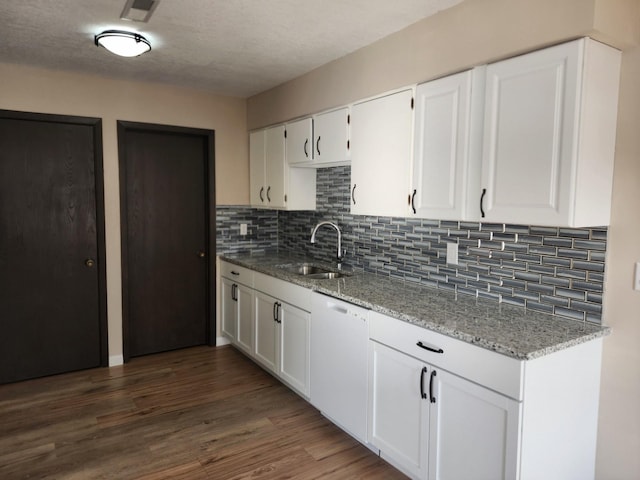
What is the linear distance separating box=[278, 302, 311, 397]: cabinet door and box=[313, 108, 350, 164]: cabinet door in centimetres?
111

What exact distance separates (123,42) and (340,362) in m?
2.32

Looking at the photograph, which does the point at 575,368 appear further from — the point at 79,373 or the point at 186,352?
the point at 79,373

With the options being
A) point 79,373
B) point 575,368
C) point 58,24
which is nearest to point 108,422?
point 79,373

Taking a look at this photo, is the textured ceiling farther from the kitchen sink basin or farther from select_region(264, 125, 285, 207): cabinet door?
the kitchen sink basin

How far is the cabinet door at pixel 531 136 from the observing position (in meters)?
1.79

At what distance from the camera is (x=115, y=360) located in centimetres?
385

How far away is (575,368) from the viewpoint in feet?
6.07

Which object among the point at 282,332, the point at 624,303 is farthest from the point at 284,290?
the point at 624,303

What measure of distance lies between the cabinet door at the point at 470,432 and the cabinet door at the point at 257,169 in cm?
266

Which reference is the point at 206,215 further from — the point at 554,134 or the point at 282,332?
the point at 554,134

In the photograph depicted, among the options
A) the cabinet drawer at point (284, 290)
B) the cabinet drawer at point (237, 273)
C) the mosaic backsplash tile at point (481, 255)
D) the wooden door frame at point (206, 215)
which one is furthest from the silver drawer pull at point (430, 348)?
the wooden door frame at point (206, 215)

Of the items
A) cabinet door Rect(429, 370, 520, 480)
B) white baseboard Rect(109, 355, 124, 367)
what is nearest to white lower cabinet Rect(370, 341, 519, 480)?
cabinet door Rect(429, 370, 520, 480)

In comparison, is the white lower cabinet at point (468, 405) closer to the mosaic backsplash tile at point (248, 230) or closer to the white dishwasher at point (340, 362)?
the white dishwasher at point (340, 362)

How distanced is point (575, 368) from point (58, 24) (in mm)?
3207
